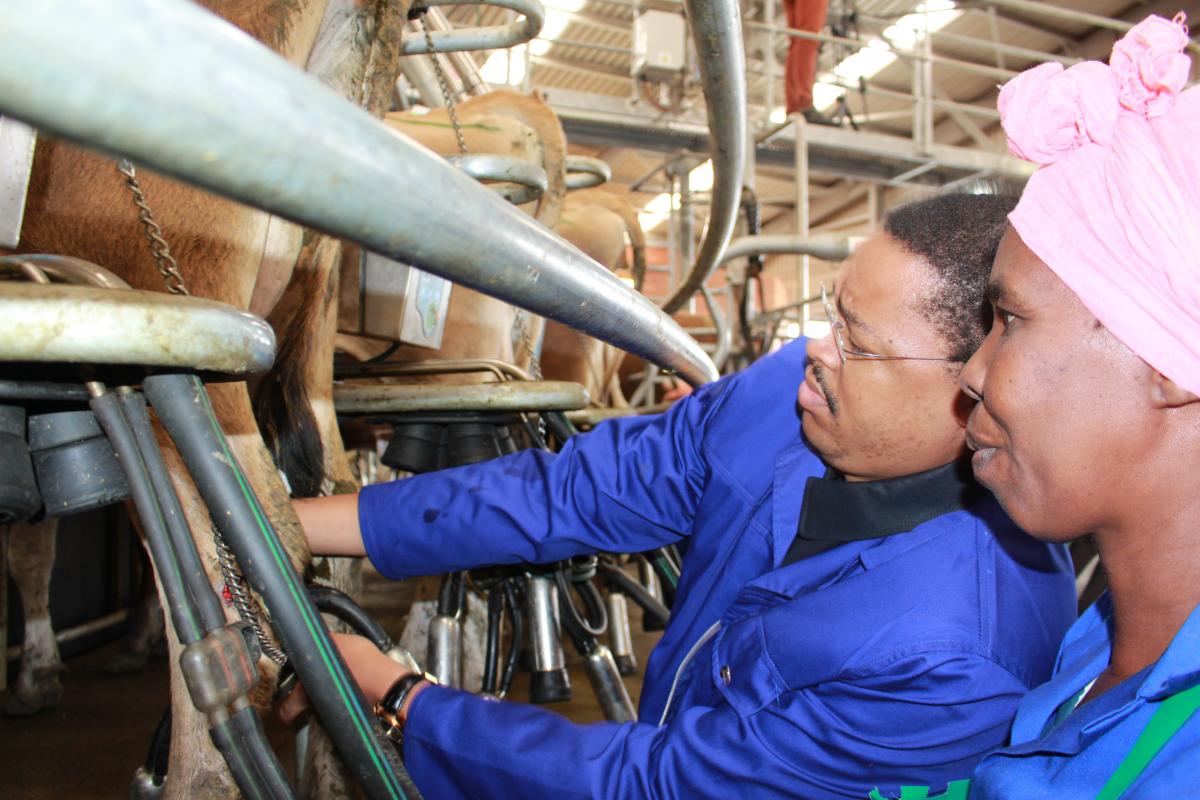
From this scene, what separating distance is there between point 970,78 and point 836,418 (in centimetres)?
878

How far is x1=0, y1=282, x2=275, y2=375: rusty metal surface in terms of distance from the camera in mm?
443

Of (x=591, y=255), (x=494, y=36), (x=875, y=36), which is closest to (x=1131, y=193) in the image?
(x=494, y=36)

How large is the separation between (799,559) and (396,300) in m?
0.75

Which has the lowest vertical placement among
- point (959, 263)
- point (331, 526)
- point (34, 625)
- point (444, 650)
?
point (34, 625)

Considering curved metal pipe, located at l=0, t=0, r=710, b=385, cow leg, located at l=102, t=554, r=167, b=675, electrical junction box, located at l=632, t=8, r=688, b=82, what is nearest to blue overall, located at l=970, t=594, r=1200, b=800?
curved metal pipe, located at l=0, t=0, r=710, b=385

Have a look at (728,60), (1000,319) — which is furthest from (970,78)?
(1000,319)

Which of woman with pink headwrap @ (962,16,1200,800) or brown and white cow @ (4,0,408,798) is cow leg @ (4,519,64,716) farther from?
woman with pink headwrap @ (962,16,1200,800)

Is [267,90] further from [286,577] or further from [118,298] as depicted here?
[286,577]

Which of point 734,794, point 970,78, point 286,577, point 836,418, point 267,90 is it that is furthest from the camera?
point 970,78

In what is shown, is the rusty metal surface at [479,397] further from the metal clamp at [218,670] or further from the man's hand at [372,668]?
the metal clamp at [218,670]

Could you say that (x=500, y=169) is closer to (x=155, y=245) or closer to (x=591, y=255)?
(x=155, y=245)

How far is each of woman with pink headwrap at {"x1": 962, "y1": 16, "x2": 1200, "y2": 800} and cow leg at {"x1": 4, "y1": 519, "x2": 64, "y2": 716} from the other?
194 cm

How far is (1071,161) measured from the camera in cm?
63

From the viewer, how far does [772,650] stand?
910 millimetres
